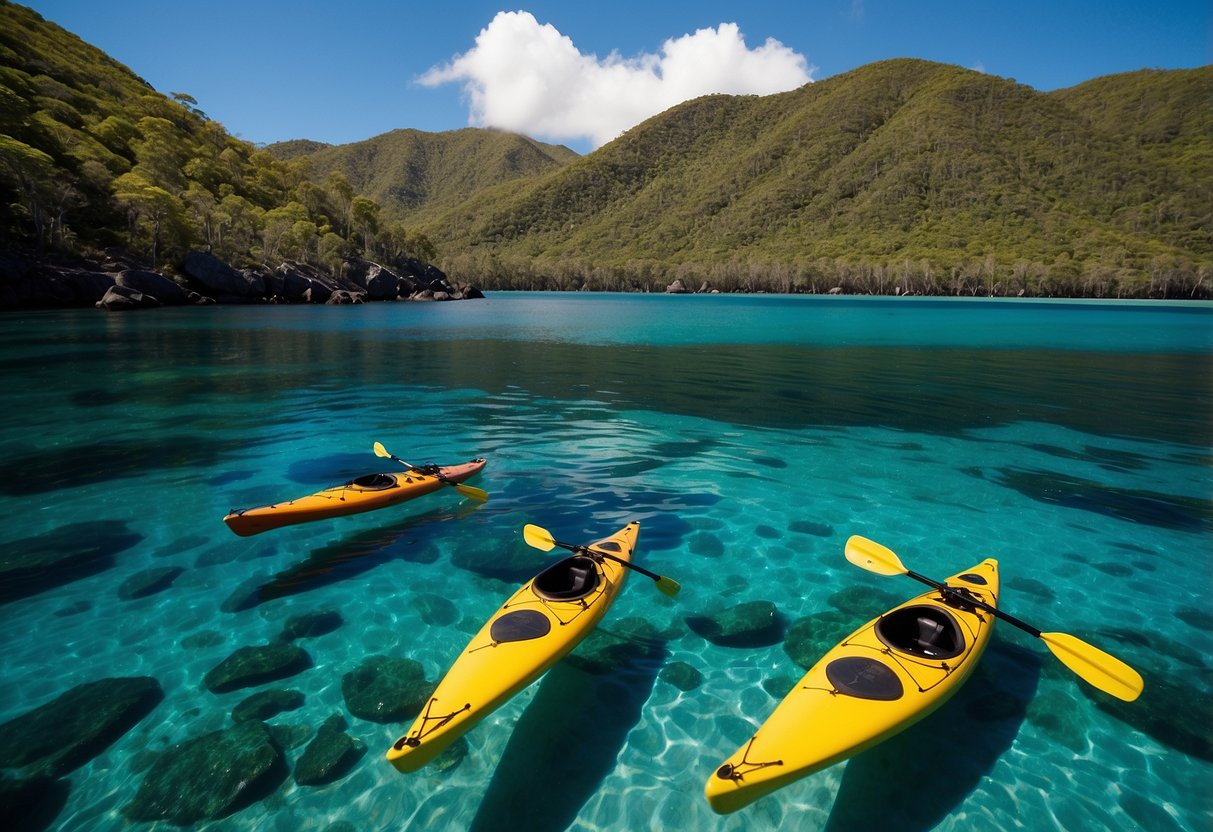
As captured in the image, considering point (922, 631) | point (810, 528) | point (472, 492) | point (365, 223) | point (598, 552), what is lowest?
point (810, 528)

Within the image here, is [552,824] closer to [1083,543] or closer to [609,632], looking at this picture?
[609,632]

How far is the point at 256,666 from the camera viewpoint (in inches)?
276

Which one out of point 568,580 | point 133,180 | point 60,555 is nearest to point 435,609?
point 568,580

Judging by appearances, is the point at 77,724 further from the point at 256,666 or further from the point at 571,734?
the point at 571,734

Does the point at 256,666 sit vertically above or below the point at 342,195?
below

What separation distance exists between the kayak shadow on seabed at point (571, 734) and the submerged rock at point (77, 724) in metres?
4.30

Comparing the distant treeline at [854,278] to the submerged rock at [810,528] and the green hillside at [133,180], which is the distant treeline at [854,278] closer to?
the green hillside at [133,180]

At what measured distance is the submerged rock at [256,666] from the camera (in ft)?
22.2

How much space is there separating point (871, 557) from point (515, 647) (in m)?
5.52

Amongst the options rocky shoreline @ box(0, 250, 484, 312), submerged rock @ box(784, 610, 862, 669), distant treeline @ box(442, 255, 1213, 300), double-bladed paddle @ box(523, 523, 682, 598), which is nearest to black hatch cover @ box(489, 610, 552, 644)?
double-bladed paddle @ box(523, 523, 682, 598)

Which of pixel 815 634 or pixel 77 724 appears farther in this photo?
pixel 815 634

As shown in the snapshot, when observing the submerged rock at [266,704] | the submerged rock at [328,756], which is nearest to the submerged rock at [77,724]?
the submerged rock at [266,704]

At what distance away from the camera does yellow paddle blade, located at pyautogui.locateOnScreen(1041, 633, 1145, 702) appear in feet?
19.0

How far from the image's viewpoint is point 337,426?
18359 mm
